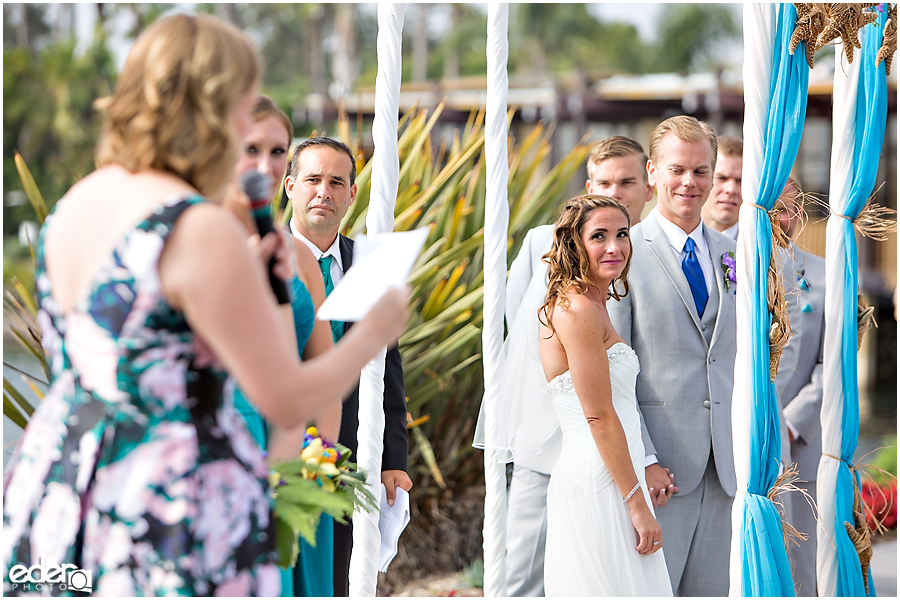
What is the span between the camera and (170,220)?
1229mm

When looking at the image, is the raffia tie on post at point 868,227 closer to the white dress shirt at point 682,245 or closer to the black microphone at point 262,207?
the white dress shirt at point 682,245

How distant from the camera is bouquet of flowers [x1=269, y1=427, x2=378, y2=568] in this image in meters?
1.49

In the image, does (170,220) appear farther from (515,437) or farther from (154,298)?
(515,437)

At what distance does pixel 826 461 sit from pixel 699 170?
3.63ft

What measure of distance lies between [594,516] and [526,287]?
1101 mm

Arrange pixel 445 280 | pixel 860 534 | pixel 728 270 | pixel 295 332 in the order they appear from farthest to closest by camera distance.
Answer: pixel 445 280 < pixel 728 270 < pixel 860 534 < pixel 295 332

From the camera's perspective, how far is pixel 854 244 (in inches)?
115

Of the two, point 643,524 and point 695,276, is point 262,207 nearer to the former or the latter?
point 643,524

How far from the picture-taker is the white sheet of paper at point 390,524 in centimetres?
263

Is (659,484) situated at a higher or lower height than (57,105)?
lower

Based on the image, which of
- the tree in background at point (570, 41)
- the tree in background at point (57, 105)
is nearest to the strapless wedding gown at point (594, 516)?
the tree in background at point (57, 105)

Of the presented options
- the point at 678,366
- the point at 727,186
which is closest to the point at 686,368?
the point at 678,366

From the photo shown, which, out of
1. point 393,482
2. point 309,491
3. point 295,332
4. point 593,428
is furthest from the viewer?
point 393,482

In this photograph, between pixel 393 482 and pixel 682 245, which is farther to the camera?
pixel 682 245
